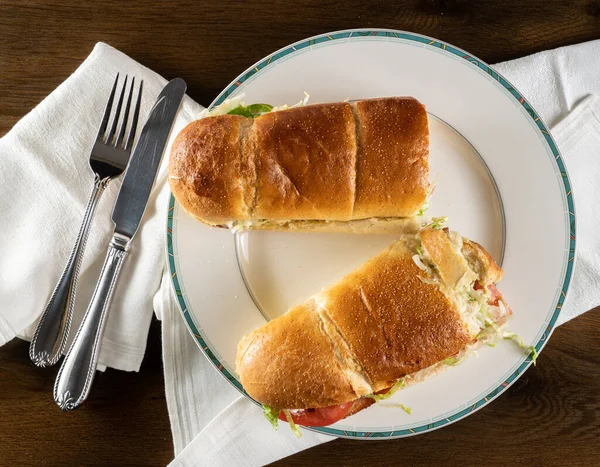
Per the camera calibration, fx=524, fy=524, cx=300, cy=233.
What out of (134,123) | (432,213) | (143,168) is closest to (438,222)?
(432,213)

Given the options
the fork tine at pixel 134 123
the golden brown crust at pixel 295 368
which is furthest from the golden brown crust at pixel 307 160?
the fork tine at pixel 134 123

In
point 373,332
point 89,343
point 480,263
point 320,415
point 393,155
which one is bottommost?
point 89,343

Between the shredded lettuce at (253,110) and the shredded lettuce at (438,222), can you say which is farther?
the shredded lettuce at (253,110)

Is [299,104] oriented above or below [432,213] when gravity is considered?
above

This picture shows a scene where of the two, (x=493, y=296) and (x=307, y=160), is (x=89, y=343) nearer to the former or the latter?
(x=307, y=160)

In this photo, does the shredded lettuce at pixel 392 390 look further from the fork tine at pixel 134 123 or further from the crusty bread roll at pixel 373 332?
the fork tine at pixel 134 123

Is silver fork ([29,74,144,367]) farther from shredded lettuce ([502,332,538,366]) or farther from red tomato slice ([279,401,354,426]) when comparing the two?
shredded lettuce ([502,332,538,366])

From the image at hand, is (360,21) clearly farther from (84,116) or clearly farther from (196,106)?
(84,116)
